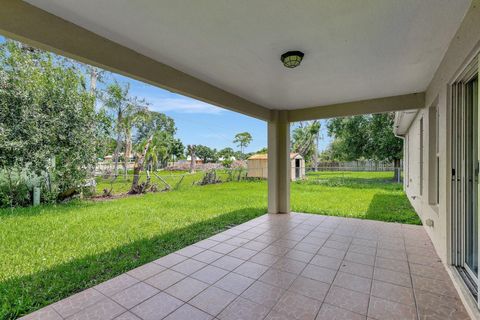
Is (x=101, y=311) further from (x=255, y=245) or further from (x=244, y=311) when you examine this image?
(x=255, y=245)

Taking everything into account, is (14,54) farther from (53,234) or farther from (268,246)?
(268,246)

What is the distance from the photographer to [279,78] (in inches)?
133

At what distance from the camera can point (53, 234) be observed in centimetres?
425

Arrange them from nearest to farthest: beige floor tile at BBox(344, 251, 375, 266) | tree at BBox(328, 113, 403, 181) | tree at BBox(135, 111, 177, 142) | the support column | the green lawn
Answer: the green lawn, beige floor tile at BBox(344, 251, 375, 266), the support column, tree at BBox(328, 113, 403, 181), tree at BBox(135, 111, 177, 142)

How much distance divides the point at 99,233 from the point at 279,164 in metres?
4.13

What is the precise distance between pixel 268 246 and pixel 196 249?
110cm

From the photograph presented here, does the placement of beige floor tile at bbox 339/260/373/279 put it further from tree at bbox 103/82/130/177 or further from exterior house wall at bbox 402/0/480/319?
tree at bbox 103/82/130/177

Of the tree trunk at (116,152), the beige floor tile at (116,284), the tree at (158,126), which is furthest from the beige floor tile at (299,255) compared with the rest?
the tree at (158,126)

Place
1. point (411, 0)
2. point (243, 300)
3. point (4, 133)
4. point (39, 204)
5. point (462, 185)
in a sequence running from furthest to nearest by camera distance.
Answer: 1. point (39, 204)
2. point (4, 133)
3. point (462, 185)
4. point (243, 300)
5. point (411, 0)

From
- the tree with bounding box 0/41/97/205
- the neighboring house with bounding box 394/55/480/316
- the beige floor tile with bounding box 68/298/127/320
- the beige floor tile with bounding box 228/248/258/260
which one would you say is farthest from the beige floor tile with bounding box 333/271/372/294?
the tree with bounding box 0/41/97/205

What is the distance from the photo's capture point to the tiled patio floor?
2.02m

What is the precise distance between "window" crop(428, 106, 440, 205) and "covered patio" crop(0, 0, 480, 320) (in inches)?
13.5

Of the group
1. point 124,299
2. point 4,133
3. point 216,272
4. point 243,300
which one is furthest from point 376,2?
point 4,133

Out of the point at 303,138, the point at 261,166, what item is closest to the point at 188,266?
the point at 261,166
